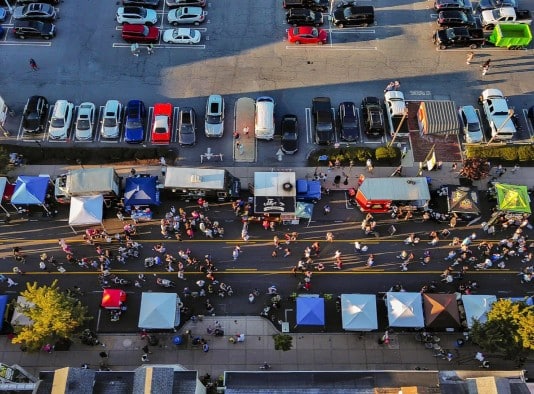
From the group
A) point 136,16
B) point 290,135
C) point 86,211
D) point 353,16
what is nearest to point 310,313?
point 290,135

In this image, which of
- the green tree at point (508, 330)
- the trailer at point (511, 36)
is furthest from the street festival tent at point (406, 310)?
the trailer at point (511, 36)

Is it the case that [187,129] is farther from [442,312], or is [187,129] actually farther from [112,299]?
[442,312]

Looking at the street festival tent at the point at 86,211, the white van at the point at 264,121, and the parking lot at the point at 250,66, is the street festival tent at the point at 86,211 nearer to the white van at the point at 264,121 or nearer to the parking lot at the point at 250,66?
the parking lot at the point at 250,66

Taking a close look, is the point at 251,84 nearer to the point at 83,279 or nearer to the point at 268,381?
the point at 83,279

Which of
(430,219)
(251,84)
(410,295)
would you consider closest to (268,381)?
(410,295)

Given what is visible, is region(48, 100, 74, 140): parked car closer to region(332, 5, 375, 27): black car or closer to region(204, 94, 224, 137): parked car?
region(204, 94, 224, 137): parked car

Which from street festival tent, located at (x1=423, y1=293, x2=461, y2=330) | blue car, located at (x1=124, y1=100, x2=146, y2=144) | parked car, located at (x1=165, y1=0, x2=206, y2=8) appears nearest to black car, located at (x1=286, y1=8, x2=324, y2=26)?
parked car, located at (x1=165, y1=0, x2=206, y2=8)
